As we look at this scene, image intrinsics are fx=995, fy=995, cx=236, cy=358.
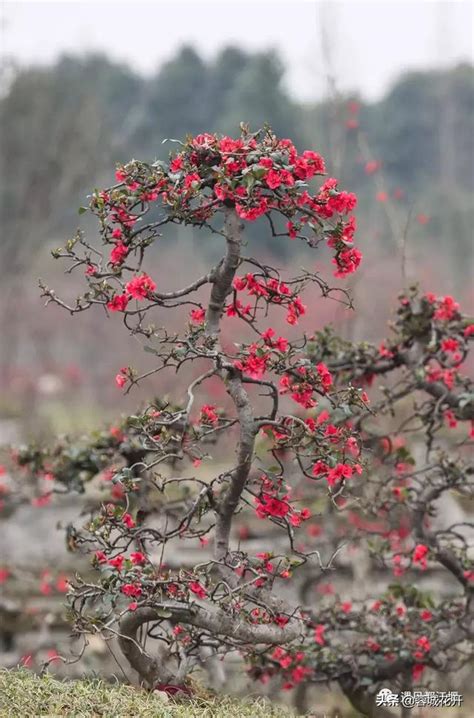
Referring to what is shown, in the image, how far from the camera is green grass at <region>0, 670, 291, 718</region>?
10.1 ft

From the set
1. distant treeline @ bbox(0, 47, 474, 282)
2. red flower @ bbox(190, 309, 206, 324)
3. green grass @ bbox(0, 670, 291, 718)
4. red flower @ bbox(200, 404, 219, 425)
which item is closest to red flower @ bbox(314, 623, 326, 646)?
green grass @ bbox(0, 670, 291, 718)

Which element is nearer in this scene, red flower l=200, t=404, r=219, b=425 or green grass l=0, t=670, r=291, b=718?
green grass l=0, t=670, r=291, b=718

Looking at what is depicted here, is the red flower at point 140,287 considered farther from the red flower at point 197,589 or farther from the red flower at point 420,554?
the red flower at point 420,554

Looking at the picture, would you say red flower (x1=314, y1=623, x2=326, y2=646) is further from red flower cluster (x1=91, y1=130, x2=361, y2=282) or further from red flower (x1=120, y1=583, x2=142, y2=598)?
red flower cluster (x1=91, y1=130, x2=361, y2=282)

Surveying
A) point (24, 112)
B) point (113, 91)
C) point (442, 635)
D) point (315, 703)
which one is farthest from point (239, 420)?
point (113, 91)

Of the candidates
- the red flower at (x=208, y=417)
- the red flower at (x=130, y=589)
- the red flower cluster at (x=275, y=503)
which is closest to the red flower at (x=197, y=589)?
the red flower at (x=130, y=589)

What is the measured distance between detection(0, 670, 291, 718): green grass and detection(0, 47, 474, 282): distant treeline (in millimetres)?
10425

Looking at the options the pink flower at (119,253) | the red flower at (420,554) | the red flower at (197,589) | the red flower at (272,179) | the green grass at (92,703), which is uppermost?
the red flower at (272,179)

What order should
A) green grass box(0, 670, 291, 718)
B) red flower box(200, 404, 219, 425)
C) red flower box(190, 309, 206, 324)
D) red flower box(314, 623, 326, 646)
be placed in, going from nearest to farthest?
green grass box(0, 670, 291, 718) < red flower box(200, 404, 219, 425) < red flower box(190, 309, 206, 324) < red flower box(314, 623, 326, 646)

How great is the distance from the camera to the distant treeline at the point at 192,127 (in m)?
16.3

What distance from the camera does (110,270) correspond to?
10.5ft

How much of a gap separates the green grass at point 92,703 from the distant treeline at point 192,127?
34.2 feet

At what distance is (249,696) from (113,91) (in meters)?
22.1

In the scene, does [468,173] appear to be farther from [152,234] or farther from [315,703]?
[152,234]
